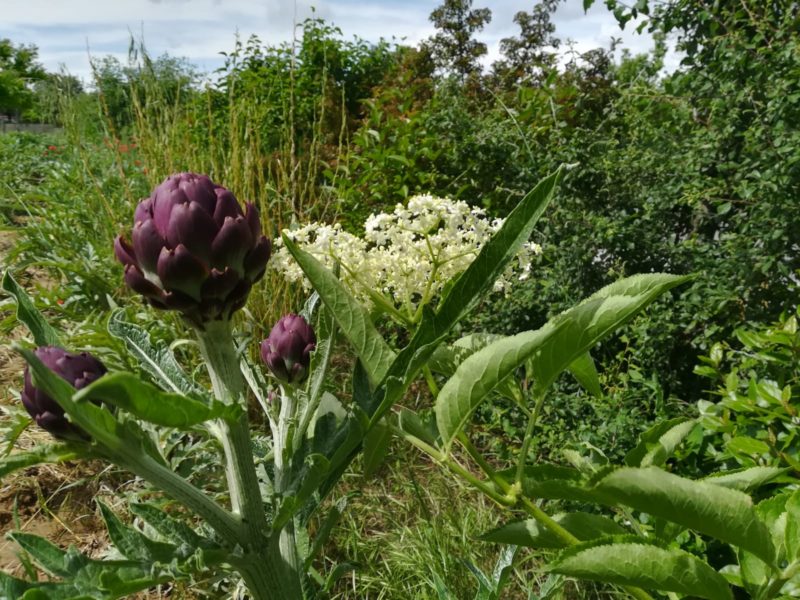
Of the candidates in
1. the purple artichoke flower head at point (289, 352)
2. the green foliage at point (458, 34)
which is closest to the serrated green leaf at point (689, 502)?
the purple artichoke flower head at point (289, 352)

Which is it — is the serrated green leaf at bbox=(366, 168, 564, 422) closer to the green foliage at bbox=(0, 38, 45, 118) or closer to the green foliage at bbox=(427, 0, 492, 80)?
the green foliage at bbox=(427, 0, 492, 80)

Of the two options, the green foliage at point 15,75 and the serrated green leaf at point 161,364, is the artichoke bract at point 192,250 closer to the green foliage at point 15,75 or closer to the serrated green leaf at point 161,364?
the serrated green leaf at point 161,364

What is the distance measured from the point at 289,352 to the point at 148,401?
12.9 inches

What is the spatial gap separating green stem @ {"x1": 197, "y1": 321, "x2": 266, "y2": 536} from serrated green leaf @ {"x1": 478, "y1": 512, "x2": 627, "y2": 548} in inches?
7.9

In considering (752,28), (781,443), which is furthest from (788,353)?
(752,28)

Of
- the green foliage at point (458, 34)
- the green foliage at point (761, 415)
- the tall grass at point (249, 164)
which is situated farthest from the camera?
the green foliage at point (458, 34)

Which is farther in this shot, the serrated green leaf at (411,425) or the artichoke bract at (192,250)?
the serrated green leaf at (411,425)

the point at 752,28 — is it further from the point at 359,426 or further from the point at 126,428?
the point at 126,428

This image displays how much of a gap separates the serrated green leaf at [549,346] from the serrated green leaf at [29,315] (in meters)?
0.35

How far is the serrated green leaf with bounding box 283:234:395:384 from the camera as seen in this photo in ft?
1.67

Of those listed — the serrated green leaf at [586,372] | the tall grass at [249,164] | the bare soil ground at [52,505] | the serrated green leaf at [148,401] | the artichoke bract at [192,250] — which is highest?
the artichoke bract at [192,250]

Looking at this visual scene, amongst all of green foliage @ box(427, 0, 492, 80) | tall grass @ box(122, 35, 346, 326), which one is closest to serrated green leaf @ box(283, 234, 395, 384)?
tall grass @ box(122, 35, 346, 326)

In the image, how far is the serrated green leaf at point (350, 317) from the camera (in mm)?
508

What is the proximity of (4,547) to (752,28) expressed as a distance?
252 centimetres
